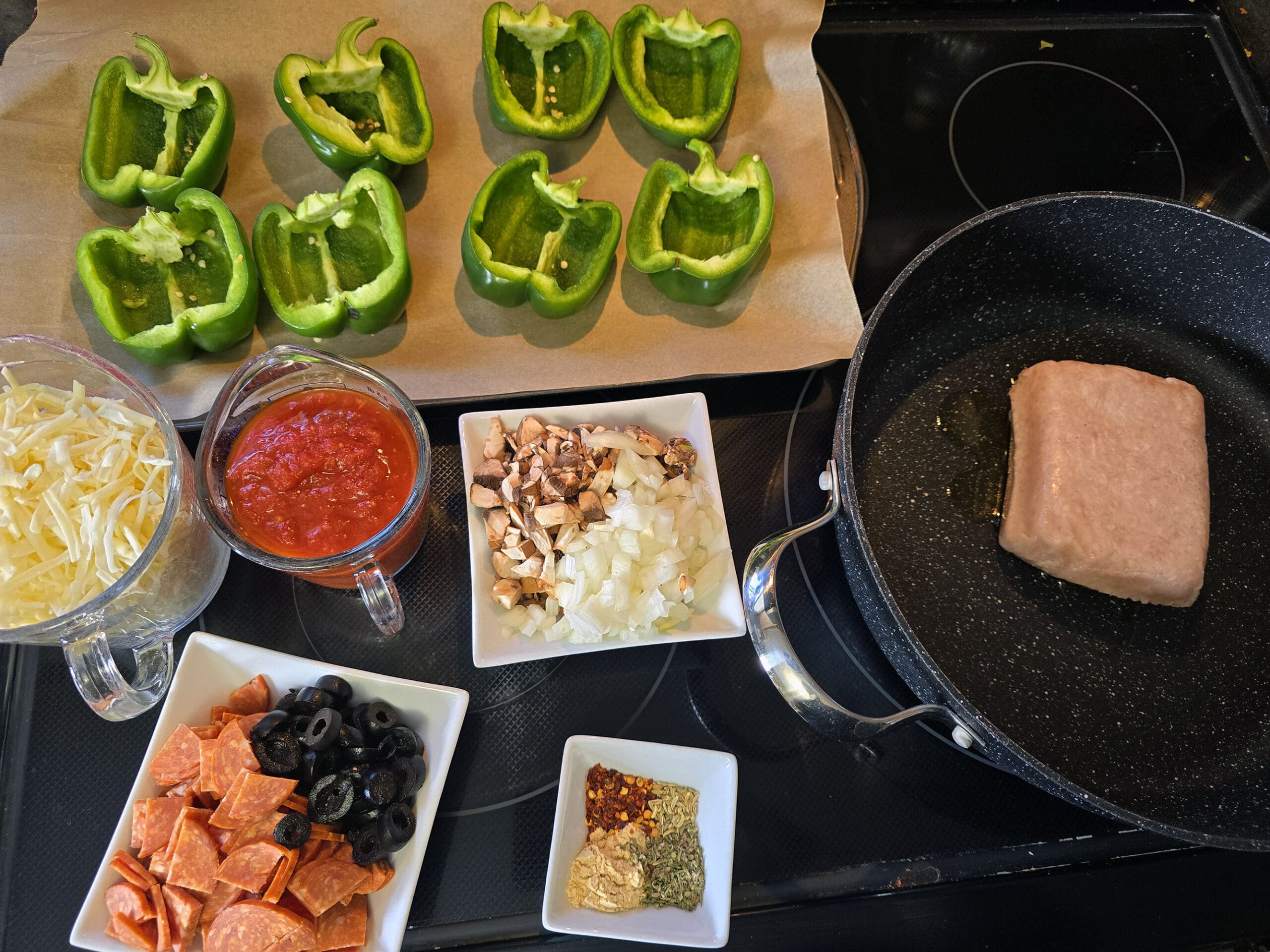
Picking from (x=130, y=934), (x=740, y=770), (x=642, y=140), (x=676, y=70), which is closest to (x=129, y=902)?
(x=130, y=934)

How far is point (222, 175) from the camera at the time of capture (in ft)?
5.33

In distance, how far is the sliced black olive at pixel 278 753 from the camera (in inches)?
44.8

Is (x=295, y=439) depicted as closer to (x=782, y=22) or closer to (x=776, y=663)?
(x=776, y=663)

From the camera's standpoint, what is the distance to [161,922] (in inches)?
42.6

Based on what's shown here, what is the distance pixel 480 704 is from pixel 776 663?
1.75 feet

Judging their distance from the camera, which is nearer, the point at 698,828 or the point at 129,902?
the point at 129,902

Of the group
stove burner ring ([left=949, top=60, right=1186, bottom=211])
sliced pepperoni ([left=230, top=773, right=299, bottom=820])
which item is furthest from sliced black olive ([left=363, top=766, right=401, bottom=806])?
stove burner ring ([left=949, top=60, right=1186, bottom=211])

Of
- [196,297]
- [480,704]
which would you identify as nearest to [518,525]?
[480,704]

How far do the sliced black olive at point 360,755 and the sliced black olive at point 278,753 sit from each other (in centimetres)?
7

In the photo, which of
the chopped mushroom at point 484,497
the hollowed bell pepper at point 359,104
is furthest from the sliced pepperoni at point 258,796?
the hollowed bell pepper at point 359,104

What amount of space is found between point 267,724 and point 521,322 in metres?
0.84

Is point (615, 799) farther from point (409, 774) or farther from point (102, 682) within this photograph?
point (102, 682)

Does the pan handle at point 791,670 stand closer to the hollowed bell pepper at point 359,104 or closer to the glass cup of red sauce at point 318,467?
the glass cup of red sauce at point 318,467

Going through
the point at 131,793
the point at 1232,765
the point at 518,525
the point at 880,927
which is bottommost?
the point at 880,927
